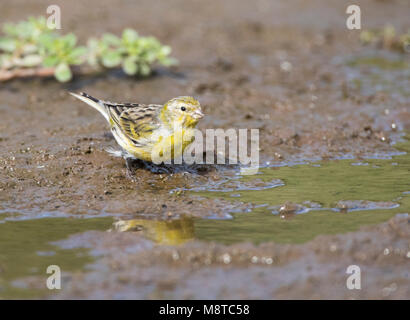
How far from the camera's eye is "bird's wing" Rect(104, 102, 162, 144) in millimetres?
7551

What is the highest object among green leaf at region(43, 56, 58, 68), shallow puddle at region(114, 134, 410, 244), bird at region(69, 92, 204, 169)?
green leaf at region(43, 56, 58, 68)

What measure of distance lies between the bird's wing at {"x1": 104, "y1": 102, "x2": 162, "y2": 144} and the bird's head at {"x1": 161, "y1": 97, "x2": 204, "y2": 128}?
148 millimetres

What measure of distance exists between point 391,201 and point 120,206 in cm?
280

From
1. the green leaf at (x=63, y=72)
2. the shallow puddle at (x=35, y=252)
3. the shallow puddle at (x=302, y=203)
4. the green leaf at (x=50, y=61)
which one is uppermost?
the green leaf at (x=50, y=61)

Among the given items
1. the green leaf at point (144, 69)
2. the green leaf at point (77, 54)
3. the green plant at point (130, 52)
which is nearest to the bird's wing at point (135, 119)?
the green leaf at point (77, 54)

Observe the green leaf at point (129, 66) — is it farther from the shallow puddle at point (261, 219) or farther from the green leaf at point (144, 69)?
the shallow puddle at point (261, 219)

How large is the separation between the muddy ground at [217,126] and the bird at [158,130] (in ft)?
1.18

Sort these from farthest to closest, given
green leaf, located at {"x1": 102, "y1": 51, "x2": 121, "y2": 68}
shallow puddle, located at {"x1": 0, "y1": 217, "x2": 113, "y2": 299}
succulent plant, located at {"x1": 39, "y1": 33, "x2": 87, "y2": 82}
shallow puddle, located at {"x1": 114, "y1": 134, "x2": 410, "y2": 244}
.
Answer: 1. green leaf, located at {"x1": 102, "y1": 51, "x2": 121, "y2": 68}
2. succulent plant, located at {"x1": 39, "y1": 33, "x2": 87, "y2": 82}
3. shallow puddle, located at {"x1": 114, "y1": 134, "x2": 410, "y2": 244}
4. shallow puddle, located at {"x1": 0, "y1": 217, "x2": 113, "y2": 299}

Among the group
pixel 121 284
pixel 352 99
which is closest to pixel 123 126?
pixel 121 284

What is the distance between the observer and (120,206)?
689 cm

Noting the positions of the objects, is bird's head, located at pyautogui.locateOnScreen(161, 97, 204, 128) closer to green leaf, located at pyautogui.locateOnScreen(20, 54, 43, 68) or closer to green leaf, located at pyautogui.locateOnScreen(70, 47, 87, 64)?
green leaf, located at pyautogui.locateOnScreen(70, 47, 87, 64)

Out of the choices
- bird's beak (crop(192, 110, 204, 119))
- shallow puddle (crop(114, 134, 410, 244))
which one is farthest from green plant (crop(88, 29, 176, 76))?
shallow puddle (crop(114, 134, 410, 244))

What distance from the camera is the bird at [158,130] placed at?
741cm

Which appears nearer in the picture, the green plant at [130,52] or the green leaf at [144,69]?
the green plant at [130,52]
